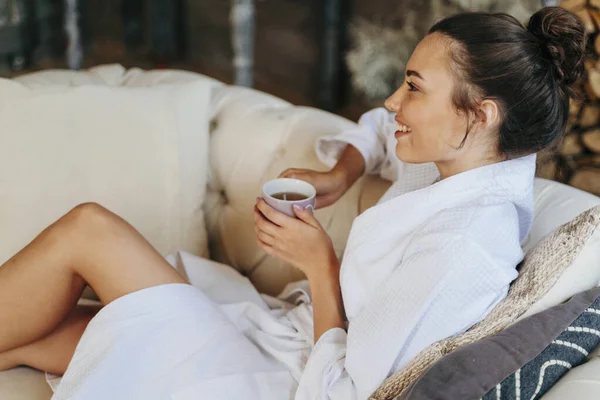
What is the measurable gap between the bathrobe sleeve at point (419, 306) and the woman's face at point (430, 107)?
0.51ft

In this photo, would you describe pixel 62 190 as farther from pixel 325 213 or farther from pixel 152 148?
pixel 325 213

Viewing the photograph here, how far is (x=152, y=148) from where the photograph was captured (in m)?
1.52

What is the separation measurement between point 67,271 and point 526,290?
0.77 meters

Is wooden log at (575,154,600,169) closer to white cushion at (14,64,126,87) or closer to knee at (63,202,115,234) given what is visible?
white cushion at (14,64,126,87)

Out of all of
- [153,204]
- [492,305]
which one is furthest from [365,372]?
[153,204]

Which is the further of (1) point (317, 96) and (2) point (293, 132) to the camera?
(1) point (317, 96)

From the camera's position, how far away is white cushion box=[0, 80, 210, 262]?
1436 mm

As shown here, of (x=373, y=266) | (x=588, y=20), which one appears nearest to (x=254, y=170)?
(x=373, y=266)

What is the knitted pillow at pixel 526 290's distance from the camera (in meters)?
1.00

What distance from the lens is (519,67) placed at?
107 cm

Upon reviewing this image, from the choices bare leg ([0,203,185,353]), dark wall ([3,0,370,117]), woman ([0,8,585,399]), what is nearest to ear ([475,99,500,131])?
woman ([0,8,585,399])

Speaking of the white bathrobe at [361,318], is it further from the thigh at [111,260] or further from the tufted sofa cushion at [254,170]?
the tufted sofa cushion at [254,170]

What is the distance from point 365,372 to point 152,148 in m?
0.73

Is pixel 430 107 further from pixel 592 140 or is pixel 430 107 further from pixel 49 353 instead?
pixel 592 140
